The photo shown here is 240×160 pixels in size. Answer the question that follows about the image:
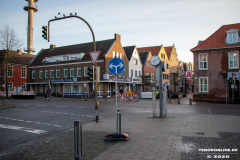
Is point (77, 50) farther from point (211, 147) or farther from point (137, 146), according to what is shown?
point (211, 147)

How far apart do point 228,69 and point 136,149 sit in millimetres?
27156

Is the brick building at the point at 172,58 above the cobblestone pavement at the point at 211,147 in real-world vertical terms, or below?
above

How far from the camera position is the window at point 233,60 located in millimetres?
28812

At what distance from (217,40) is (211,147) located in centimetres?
2790

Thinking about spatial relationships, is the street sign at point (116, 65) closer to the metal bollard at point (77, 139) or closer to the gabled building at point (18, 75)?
the metal bollard at point (77, 139)

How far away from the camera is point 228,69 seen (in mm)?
29047

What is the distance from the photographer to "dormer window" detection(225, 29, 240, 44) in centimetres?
2912

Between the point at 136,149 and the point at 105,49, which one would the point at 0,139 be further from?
the point at 105,49

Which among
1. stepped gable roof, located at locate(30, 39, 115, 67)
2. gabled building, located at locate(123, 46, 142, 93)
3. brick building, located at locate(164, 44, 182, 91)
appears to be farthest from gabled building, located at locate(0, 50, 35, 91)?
brick building, located at locate(164, 44, 182, 91)

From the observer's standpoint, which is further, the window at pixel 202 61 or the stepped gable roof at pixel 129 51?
the stepped gable roof at pixel 129 51

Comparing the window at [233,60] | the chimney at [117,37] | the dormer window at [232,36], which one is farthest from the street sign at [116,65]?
the chimney at [117,37]

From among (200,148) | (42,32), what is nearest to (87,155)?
(200,148)

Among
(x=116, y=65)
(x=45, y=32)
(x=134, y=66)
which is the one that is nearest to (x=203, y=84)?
(x=134, y=66)

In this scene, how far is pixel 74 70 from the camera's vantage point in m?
43.4
